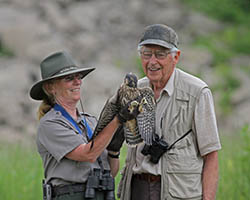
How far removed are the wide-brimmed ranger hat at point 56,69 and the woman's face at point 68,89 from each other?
0.17 ft

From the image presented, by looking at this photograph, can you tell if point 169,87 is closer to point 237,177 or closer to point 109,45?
point 237,177

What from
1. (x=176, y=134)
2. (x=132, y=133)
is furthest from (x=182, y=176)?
(x=132, y=133)

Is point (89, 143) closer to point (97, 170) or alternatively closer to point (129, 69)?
point (97, 170)

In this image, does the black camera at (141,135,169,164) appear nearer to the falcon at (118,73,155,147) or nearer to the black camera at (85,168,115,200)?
the falcon at (118,73,155,147)

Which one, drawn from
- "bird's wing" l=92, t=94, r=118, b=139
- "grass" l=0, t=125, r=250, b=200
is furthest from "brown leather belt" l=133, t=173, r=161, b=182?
"grass" l=0, t=125, r=250, b=200

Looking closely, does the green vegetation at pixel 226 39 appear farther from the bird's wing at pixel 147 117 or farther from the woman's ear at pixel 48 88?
the bird's wing at pixel 147 117

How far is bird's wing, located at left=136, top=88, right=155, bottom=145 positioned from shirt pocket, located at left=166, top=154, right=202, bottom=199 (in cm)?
29

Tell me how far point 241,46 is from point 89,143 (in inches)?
672

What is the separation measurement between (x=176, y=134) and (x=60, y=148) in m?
0.85

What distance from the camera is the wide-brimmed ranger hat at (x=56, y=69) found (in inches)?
159

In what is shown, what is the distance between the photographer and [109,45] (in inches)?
772

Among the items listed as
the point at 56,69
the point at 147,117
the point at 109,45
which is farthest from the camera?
the point at 109,45

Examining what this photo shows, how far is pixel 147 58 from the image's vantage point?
12.8 ft

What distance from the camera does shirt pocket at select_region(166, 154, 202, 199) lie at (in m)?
3.82
